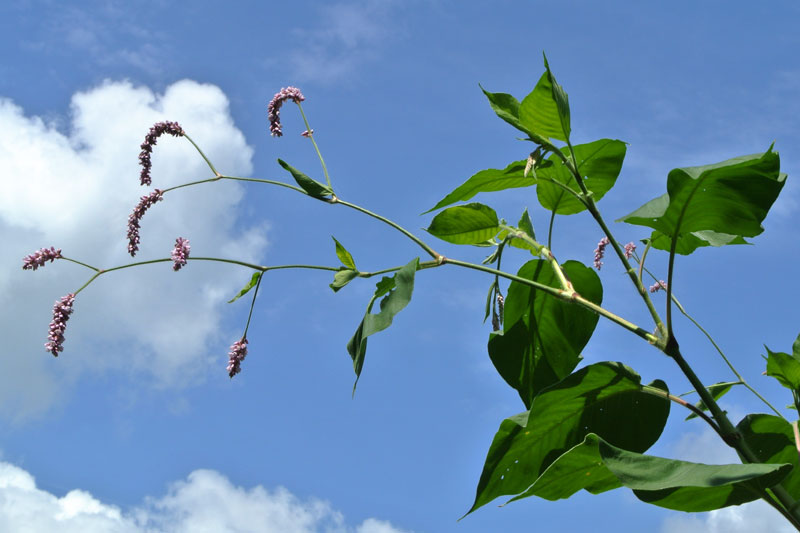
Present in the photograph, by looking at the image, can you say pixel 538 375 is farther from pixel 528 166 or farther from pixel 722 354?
pixel 722 354

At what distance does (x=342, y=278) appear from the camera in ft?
4.59

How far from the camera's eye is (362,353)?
4.26 feet

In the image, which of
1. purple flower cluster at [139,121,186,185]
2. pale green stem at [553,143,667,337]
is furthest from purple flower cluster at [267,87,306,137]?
pale green stem at [553,143,667,337]

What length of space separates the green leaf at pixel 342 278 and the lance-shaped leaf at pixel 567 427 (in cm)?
39

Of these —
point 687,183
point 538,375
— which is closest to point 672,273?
point 687,183

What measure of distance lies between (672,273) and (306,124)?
905 millimetres

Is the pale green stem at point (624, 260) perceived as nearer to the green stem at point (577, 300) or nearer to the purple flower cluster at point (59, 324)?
the green stem at point (577, 300)

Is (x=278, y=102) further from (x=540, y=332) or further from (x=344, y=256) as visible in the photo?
(x=540, y=332)

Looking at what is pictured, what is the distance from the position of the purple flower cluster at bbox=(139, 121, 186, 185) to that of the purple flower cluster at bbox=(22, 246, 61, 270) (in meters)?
0.32

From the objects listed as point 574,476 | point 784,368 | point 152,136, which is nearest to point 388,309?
point 574,476

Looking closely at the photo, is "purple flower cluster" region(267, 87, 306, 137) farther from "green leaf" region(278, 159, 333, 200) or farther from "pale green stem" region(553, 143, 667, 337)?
"pale green stem" region(553, 143, 667, 337)

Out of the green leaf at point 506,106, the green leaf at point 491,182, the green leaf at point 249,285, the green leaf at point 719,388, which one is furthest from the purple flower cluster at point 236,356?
the green leaf at point 719,388

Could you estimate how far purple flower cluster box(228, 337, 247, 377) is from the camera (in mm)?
1526

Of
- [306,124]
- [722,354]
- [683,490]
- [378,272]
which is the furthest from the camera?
[722,354]
